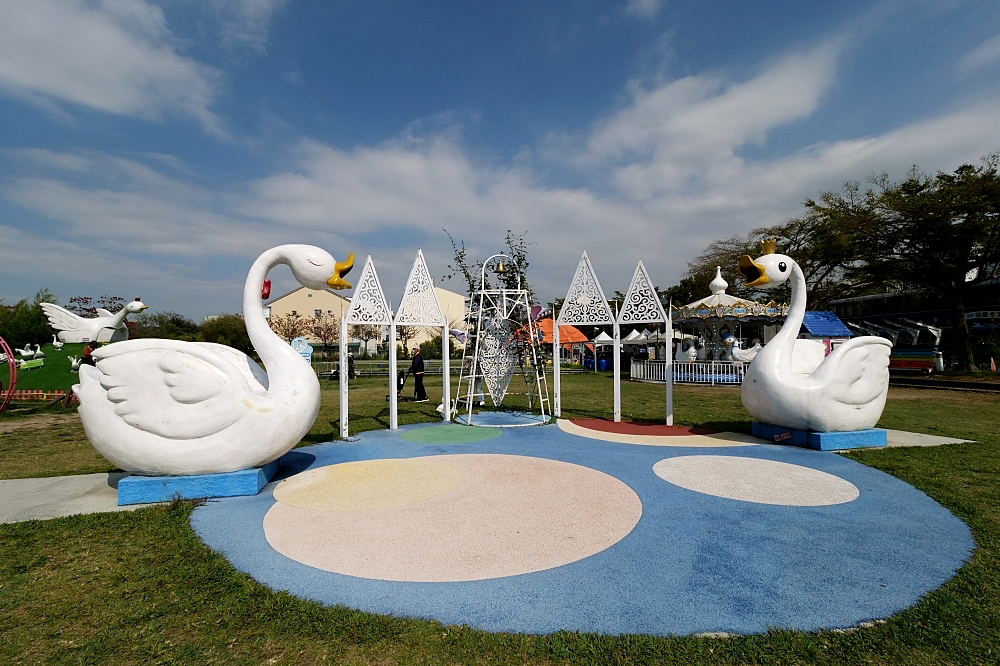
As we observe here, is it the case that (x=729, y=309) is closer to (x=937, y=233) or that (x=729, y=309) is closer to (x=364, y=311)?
(x=937, y=233)

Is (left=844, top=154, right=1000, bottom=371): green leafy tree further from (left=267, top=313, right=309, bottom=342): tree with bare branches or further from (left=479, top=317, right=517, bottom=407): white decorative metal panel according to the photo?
(left=267, top=313, right=309, bottom=342): tree with bare branches

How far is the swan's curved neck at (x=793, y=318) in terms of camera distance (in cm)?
749

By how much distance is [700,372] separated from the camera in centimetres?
2066

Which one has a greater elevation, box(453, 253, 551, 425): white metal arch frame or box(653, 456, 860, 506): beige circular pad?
box(453, 253, 551, 425): white metal arch frame

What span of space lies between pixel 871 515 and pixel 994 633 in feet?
6.38

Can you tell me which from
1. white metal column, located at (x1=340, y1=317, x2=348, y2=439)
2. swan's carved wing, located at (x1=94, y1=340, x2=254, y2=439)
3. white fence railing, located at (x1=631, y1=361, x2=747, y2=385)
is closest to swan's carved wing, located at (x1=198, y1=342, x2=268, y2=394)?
swan's carved wing, located at (x1=94, y1=340, x2=254, y2=439)

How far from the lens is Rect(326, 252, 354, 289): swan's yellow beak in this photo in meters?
5.85

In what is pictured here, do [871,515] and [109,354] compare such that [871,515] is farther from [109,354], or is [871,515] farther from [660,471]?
[109,354]

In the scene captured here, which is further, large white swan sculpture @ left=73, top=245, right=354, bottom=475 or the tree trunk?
the tree trunk

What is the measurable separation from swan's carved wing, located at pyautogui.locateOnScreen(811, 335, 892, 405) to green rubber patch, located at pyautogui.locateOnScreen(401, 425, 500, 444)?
550 cm

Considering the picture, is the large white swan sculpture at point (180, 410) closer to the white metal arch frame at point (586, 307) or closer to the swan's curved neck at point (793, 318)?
the white metal arch frame at point (586, 307)

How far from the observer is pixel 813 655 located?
2.45m

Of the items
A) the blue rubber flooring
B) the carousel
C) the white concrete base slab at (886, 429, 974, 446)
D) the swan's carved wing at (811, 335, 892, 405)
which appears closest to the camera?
the blue rubber flooring

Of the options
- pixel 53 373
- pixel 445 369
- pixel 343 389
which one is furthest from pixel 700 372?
pixel 53 373
